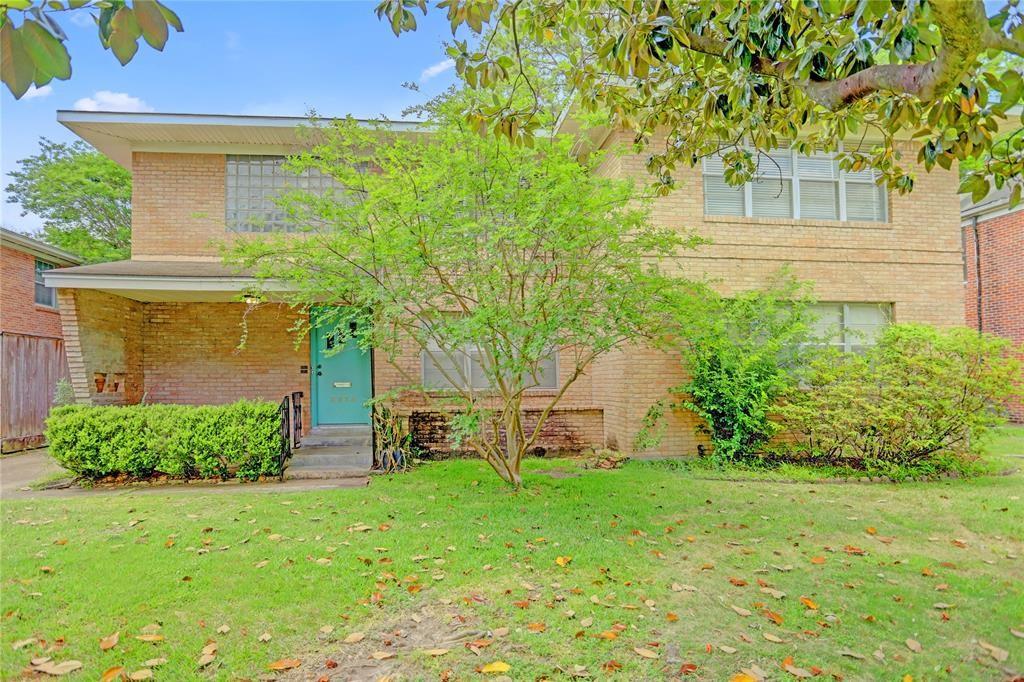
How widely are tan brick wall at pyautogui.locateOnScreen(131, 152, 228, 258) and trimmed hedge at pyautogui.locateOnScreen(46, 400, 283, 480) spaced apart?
415cm

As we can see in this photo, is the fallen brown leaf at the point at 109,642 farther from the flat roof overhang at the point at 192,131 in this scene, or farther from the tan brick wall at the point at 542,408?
the flat roof overhang at the point at 192,131

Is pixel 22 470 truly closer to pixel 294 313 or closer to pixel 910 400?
pixel 294 313

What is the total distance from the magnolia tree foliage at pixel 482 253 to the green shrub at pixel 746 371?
258cm

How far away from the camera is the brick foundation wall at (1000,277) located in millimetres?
15031

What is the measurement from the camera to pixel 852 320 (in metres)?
10.6

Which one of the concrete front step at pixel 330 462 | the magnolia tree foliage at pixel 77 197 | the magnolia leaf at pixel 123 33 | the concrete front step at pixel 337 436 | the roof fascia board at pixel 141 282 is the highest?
the magnolia tree foliage at pixel 77 197

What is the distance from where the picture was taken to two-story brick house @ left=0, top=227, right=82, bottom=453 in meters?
10.9

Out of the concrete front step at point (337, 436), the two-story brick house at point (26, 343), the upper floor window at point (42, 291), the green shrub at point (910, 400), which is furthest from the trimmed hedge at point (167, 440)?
the upper floor window at point (42, 291)

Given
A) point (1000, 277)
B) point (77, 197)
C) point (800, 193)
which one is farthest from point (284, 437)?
point (77, 197)

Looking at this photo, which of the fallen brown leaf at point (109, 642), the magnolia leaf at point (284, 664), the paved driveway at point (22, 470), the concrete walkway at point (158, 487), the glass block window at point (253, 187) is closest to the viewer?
the magnolia leaf at point (284, 664)

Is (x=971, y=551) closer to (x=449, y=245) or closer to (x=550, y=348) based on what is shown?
(x=550, y=348)

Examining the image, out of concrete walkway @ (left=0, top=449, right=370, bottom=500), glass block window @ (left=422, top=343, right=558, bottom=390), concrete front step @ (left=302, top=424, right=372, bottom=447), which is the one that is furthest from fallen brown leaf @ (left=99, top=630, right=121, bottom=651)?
glass block window @ (left=422, top=343, right=558, bottom=390)

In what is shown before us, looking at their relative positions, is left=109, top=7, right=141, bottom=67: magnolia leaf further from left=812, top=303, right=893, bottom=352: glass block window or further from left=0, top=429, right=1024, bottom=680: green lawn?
left=812, top=303, right=893, bottom=352: glass block window

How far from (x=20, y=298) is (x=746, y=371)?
16513mm
